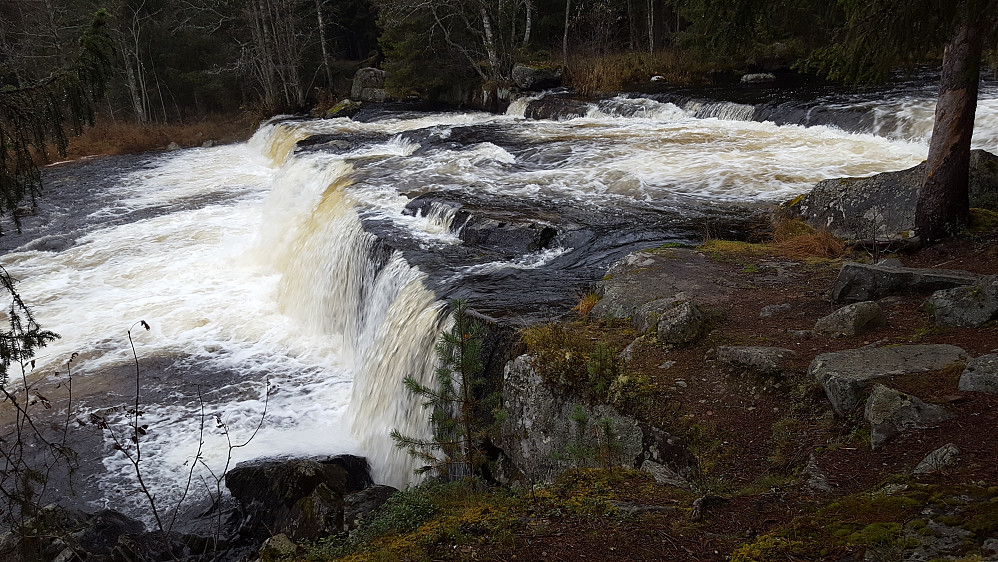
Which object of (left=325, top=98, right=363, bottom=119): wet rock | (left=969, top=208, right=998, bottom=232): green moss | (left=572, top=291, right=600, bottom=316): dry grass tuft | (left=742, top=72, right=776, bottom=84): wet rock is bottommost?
(left=572, top=291, right=600, bottom=316): dry grass tuft

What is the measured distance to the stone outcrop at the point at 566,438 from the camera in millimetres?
3938

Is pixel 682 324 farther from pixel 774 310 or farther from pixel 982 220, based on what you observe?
pixel 982 220

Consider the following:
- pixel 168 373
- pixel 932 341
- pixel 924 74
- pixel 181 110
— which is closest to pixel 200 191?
pixel 168 373

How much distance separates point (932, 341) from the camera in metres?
4.43

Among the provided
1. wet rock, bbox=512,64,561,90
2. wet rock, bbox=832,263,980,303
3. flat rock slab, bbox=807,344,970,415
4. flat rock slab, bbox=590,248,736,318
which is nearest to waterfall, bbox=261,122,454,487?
flat rock slab, bbox=590,248,736,318

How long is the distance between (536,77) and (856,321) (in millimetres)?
21667

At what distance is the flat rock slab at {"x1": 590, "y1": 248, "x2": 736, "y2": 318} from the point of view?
19.8 ft

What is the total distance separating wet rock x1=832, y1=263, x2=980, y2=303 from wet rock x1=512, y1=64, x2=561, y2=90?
67.9 feet

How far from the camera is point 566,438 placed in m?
4.66

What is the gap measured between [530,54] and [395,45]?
19.8ft

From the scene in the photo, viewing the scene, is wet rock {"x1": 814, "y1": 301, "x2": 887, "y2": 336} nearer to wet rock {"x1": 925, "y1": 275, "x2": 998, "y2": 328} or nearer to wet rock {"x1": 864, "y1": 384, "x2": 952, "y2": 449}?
wet rock {"x1": 925, "y1": 275, "x2": 998, "y2": 328}

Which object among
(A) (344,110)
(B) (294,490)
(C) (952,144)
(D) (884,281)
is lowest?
(B) (294,490)

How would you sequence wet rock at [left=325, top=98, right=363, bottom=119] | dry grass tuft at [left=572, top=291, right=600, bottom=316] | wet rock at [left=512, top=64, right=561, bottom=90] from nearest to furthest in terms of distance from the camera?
dry grass tuft at [left=572, top=291, right=600, bottom=316] → wet rock at [left=512, top=64, right=561, bottom=90] → wet rock at [left=325, top=98, right=363, bottom=119]

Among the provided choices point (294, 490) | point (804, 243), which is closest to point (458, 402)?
point (294, 490)
